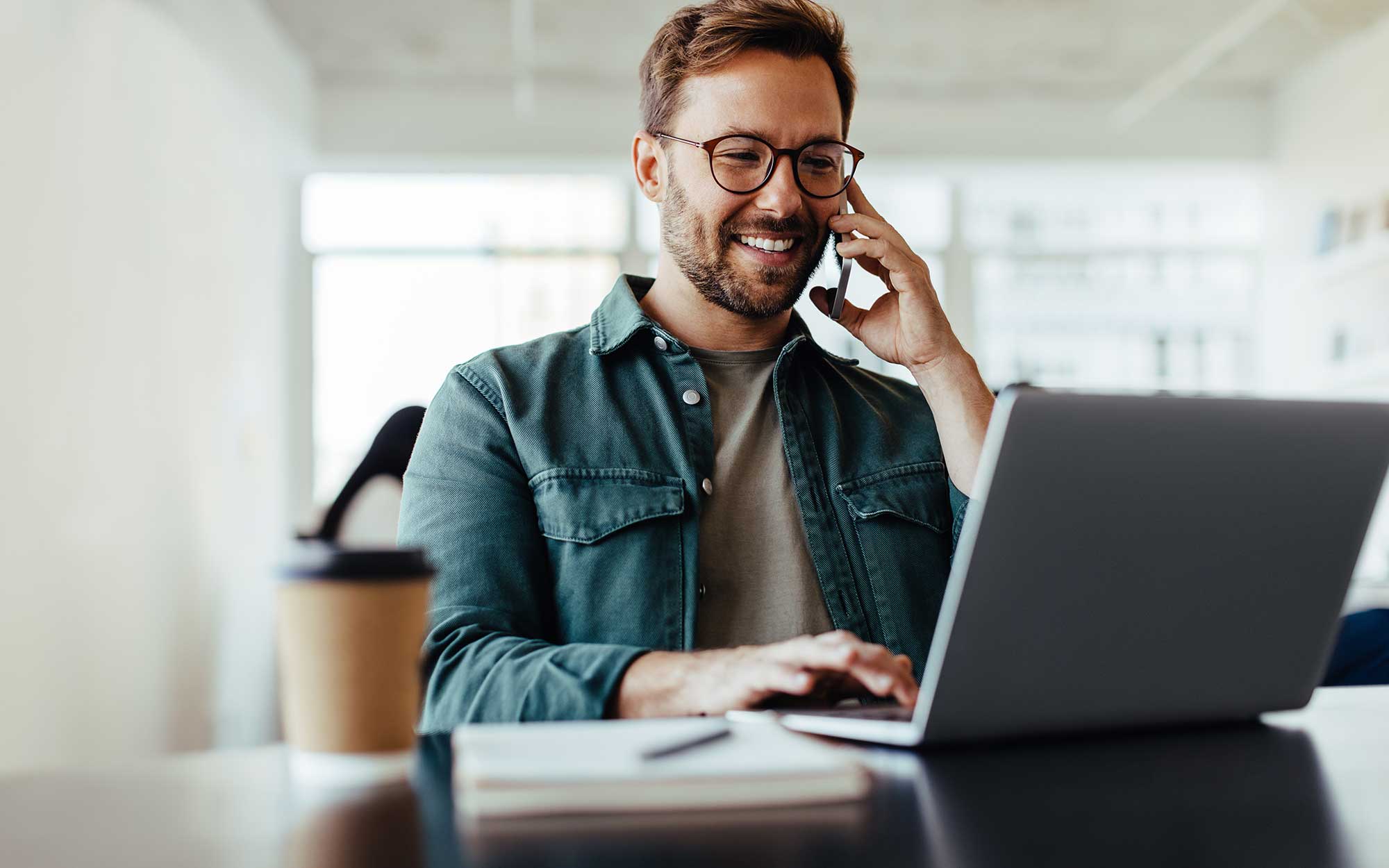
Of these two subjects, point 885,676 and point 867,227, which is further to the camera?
point 867,227

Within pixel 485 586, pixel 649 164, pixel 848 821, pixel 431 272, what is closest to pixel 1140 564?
pixel 848 821

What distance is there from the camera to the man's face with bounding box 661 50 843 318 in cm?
155

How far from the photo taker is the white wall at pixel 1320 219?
5102mm

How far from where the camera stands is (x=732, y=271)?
158 cm

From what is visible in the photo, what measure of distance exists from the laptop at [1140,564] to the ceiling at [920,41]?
14.8ft

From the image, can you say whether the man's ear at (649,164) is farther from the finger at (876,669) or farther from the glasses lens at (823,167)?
the finger at (876,669)

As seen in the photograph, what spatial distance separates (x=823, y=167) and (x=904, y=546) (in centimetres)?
49

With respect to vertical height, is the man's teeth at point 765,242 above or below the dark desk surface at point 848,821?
above

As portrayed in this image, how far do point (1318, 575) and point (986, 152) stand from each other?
5.53 m

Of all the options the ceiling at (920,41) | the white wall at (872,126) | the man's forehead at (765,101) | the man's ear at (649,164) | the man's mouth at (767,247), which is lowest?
the man's mouth at (767,247)

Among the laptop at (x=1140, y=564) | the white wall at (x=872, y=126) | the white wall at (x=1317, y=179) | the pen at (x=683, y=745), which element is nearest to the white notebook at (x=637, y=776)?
the pen at (x=683, y=745)

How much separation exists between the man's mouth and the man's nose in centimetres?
4

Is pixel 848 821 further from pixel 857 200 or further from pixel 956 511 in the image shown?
pixel 857 200

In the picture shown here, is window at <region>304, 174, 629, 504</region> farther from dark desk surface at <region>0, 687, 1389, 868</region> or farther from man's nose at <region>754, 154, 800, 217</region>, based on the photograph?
dark desk surface at <region>0, 687, 1389, 868</region>
